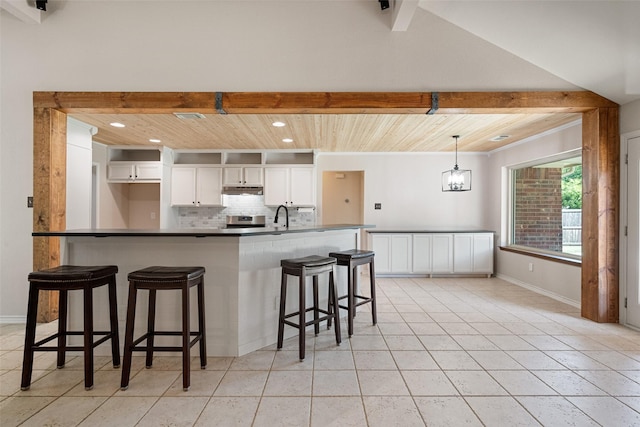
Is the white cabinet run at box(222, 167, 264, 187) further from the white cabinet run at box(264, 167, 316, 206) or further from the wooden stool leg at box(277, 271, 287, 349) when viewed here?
the wooden stool leg at box(277, 271, 287, 349)

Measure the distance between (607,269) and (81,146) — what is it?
6.01 meters

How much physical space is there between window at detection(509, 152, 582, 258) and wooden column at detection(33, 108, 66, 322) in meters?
5.91

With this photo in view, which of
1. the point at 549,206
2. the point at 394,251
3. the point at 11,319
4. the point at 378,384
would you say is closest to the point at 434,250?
the point at 394,251

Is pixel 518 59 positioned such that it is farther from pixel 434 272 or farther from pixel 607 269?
pixel 434 272

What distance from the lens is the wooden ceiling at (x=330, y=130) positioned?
4000 mm

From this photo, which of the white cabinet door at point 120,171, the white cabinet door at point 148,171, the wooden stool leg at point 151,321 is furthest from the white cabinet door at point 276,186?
the wooden stool leg at point 151,321

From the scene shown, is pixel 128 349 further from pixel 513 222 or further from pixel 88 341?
pixel 513 222

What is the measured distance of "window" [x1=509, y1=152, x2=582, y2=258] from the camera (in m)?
4.38

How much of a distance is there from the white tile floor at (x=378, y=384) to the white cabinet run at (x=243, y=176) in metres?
3.59

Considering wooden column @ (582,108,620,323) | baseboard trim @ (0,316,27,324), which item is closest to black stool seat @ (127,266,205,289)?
baseboard trim @ (0,316,27,324)

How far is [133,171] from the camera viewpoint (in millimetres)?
5895

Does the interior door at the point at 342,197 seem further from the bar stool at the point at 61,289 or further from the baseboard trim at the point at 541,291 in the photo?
the bar stool at the point at 61,289

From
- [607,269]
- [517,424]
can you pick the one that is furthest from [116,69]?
[607,269]

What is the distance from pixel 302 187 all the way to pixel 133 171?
9.79 ft
